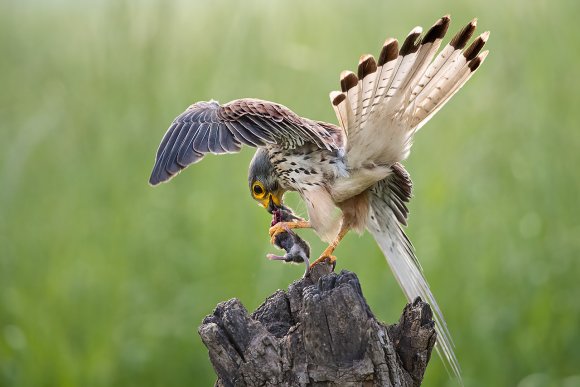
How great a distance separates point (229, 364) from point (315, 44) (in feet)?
15.0

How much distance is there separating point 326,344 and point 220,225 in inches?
120

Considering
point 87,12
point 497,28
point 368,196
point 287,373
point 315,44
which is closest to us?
point 287,373

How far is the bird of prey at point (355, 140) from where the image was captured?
3826 mm

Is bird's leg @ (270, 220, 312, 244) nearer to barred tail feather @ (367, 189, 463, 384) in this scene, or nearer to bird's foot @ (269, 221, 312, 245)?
bird's foot @ (269, 221, 312, 245)

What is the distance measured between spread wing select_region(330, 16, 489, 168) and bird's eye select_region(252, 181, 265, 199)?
55cm

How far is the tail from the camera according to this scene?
14.9 feet

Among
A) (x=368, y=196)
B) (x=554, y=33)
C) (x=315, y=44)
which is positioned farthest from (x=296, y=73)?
(x=368, y=196)

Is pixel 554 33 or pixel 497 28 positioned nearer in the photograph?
pixel 554 33

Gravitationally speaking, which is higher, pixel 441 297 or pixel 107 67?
pixel 107 67

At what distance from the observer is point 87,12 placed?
8.29 m

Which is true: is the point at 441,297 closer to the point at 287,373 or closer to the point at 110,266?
the point at 110,266

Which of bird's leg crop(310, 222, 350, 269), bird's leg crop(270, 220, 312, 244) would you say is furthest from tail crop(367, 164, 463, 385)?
bird's leg crop(270, 220, 312, 244)

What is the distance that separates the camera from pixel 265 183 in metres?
4.58

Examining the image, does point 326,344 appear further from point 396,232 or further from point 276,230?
point 396,232
